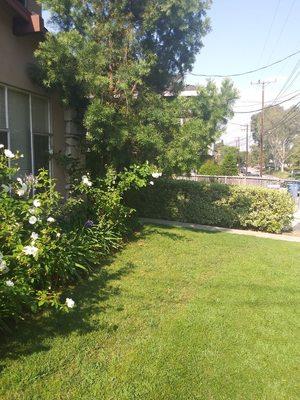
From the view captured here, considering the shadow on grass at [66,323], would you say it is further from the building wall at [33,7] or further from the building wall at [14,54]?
the building wall at [33,7]

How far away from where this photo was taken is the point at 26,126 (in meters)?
7.22

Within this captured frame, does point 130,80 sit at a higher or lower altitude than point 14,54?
lower

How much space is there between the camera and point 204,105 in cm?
808

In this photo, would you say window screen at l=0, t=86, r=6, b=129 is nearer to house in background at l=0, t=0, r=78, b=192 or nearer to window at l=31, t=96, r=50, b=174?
house in background at l=0, t=0, r=78, b=192

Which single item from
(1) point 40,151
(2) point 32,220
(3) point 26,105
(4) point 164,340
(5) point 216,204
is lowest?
(4) point 164,340

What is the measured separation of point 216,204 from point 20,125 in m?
5.84

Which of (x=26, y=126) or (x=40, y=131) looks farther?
(x=40, y=131)

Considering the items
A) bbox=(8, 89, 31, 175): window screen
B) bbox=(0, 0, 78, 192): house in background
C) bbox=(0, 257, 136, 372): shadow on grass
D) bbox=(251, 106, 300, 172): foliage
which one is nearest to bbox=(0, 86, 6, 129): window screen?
bbox=(0, 0, 78, 192): house in background

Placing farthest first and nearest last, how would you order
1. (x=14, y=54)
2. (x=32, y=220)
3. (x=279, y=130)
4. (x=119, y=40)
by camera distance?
(x=279, y=130) → (x=119, y=40) → (x=14, y=54) → (x=32, y=220)

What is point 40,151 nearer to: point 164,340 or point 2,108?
point 2,108

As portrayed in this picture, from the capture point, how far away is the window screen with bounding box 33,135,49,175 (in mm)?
7586

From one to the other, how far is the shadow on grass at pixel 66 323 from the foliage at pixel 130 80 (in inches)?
116

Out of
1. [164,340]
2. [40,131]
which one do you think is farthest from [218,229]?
[164,340]

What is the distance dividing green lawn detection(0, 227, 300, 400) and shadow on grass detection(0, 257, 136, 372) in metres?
0.01
